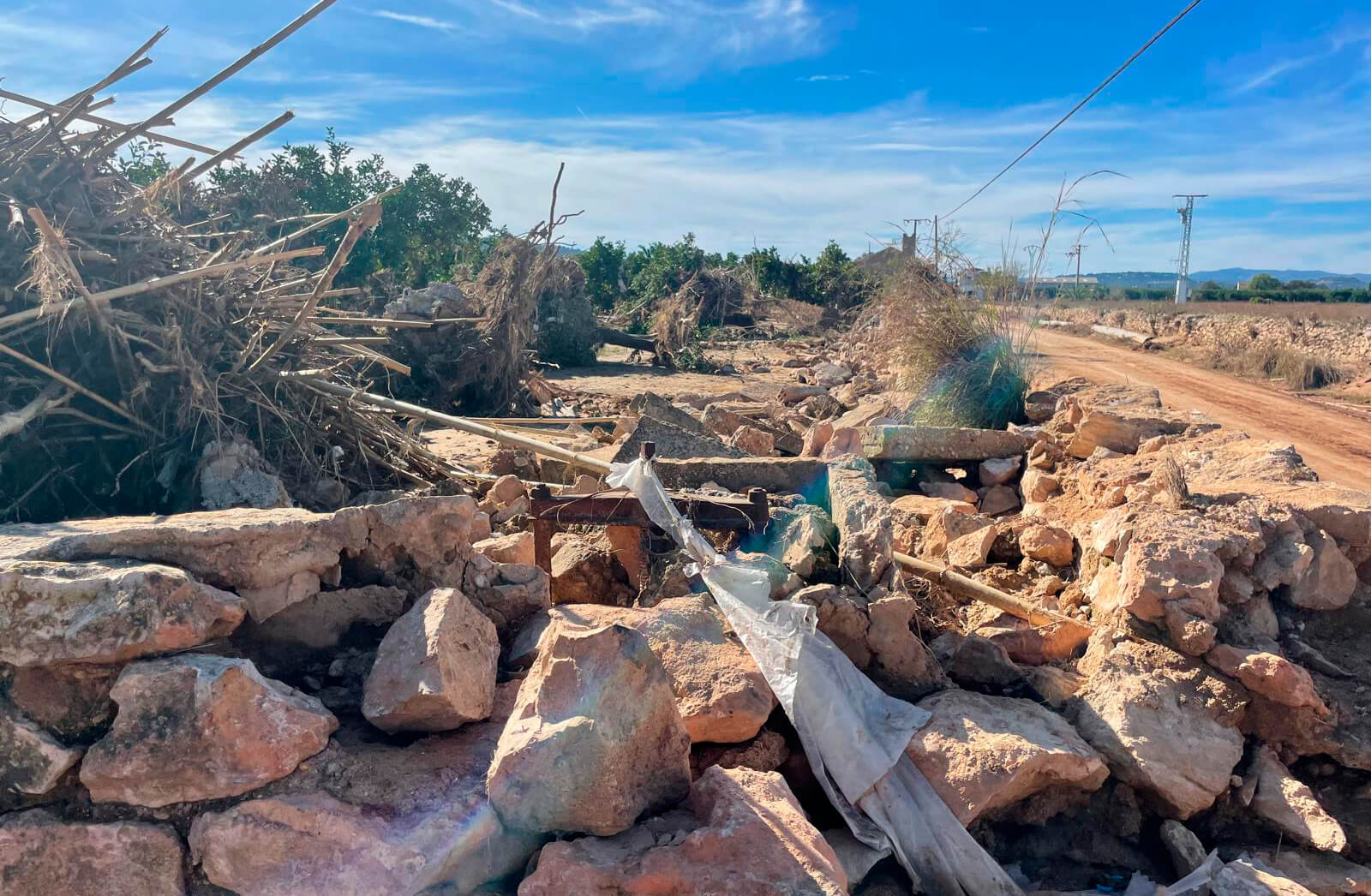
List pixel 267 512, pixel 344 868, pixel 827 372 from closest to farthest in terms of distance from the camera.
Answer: pixel 344 868 → pixel 267 512 → pixel 827 372

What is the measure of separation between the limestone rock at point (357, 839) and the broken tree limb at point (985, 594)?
84.0 inches

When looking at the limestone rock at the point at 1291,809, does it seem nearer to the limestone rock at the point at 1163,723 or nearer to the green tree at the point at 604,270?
the limestone rock at the point at 1163,723

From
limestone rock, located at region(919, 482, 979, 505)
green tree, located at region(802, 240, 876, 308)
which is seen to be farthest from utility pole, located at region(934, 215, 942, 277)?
green tree, located at region(802, 240, 876, 308)

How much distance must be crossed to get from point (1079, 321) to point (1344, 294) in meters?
25.6

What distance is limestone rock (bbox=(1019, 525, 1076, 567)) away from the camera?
4.81m

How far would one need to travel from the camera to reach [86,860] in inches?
87.5

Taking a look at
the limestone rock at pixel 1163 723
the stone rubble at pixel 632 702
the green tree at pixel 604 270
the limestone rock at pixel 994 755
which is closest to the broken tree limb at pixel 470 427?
the stone rubble at pixel 632 702

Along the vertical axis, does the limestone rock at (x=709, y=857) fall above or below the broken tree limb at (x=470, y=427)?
below

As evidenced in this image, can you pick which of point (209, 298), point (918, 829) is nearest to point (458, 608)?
point (918, 829)

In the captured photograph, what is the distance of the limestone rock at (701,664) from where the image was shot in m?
2.77

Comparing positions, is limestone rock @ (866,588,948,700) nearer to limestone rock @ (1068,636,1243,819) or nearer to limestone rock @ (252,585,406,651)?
limestone rock @ (1068,636,1243,819)

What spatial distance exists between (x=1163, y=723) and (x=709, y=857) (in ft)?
6.29

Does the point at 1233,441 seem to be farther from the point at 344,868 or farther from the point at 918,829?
the point at 344,868

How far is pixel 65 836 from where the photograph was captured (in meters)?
2.22
